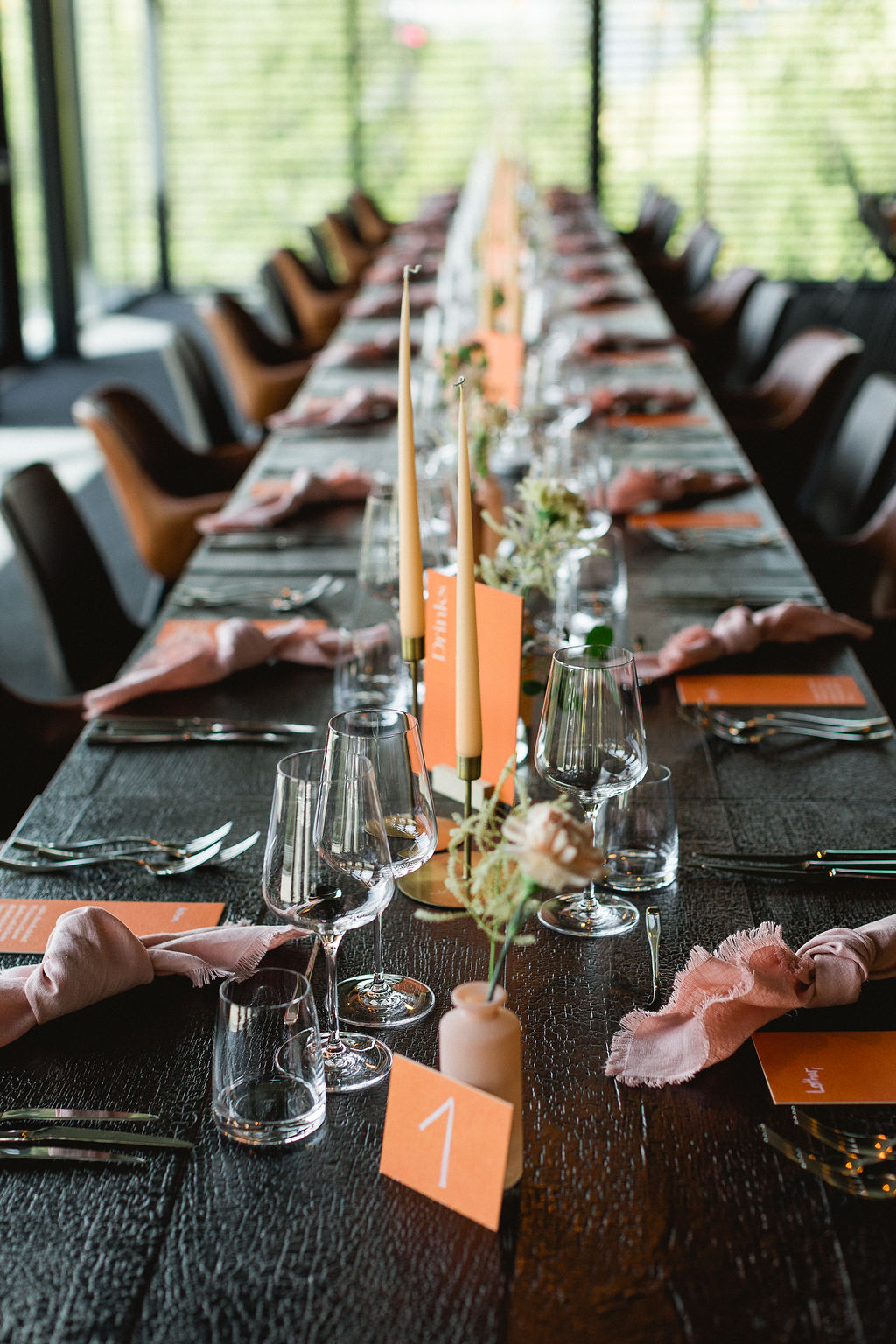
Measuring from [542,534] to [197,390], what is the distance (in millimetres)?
2802

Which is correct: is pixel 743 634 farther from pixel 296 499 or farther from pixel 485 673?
pixel 296 499

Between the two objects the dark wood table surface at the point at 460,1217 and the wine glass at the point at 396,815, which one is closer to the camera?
the dark wood table surface at the point at 460,1217

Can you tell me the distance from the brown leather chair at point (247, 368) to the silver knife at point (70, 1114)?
4182 mm

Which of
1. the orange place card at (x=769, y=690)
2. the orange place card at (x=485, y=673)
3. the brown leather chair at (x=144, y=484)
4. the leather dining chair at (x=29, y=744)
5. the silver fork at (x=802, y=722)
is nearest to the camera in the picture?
the orange place card at (x=485, y=673)

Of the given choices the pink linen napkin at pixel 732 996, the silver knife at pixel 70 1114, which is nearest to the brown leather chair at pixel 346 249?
the pink linen napkin at pixel 732 996

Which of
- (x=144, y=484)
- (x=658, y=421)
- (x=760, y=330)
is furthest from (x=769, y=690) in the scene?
(x=760, y=330)

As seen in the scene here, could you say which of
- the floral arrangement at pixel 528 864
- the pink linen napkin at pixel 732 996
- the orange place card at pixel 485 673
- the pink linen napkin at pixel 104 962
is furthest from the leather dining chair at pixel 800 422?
the floral arrangement at pixel 528 864

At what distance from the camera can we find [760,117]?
35.7ft

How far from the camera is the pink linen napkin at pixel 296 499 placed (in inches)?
102

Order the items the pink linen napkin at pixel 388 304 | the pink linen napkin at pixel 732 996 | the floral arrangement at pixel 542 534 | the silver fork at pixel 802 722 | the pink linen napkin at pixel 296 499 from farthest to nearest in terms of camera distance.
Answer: the pink linen napkin at pixel 388 304
the pink linen napkin at pixel 296 499
the silver fork at pixel 802 722
the floral arrangement at pixel 542 534
the pink linen napkin at pixel 732 996

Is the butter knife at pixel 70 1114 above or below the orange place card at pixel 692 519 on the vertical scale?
below

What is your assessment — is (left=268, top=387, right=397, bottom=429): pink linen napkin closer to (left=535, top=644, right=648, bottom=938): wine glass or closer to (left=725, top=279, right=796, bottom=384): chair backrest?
(left=725, top=279, right=796, bottom=384): chair backrest

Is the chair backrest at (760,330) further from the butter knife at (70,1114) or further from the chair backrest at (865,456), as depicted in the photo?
the butter knife at (70,1114)

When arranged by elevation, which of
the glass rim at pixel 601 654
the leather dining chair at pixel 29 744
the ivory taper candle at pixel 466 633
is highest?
the ivory taper candle at pixel 466 633
